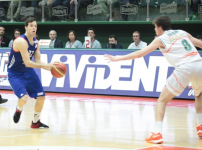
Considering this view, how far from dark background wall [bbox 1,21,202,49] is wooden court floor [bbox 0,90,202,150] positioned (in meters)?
4.48

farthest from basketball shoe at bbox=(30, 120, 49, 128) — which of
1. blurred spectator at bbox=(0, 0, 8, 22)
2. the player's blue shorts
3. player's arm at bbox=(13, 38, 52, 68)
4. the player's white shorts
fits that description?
blurred spectator at bbox=(0, 0, 8, 22)

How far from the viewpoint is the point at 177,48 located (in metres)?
7.12

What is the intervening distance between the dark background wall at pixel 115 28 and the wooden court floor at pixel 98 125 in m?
4.48

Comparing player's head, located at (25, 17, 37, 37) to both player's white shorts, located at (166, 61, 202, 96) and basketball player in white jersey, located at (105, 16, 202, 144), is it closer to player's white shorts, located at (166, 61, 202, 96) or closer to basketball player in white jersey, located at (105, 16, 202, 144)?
basketball player in white jersey, located at (105, 16, 202, 144)

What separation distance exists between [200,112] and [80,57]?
7239 mm

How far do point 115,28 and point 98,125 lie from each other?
31.6 feet

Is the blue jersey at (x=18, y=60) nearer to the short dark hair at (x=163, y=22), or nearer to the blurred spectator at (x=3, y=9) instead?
the short dark hair at (x=163, y=22)

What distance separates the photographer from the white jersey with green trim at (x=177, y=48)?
7117mm

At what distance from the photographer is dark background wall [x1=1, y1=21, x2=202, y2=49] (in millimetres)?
16641

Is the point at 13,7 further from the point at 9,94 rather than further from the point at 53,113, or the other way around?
the point at 53,113

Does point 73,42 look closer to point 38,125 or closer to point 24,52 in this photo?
point 38,125

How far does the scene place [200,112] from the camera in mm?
7633

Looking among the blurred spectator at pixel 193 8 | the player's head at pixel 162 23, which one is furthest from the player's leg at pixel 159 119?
the blurred spectator at pixel 193 8

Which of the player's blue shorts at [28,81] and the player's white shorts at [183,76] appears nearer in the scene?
the player's white shorts at [183,76]
